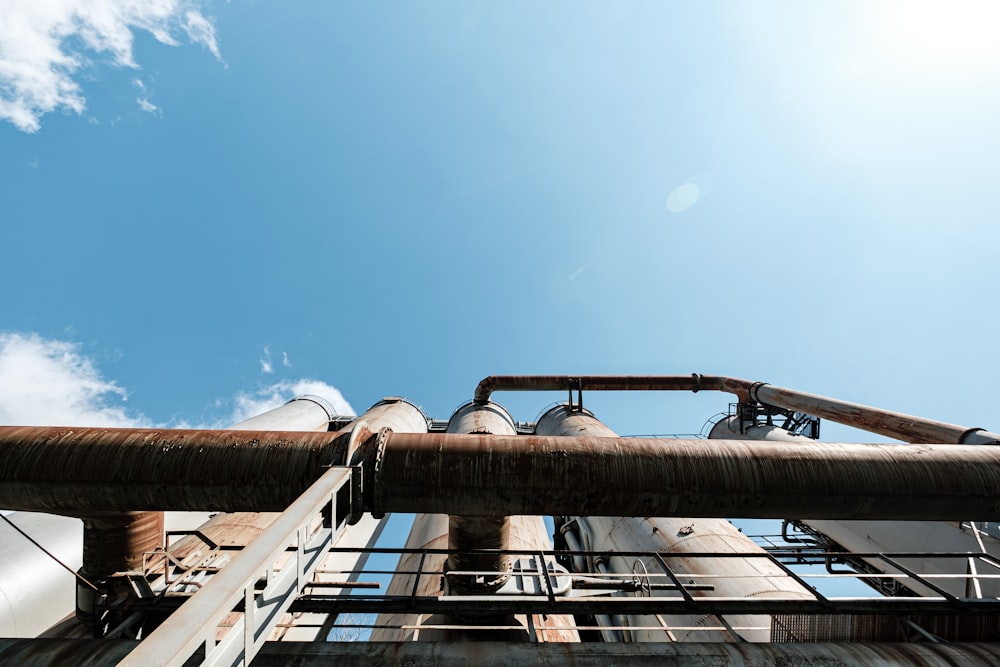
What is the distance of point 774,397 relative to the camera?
15523mm

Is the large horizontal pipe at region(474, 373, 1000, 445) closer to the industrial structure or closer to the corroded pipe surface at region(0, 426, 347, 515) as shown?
the industrial structure

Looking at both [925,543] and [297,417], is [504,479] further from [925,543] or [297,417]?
[297,417]

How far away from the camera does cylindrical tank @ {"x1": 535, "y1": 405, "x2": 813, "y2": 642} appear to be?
17.7 ft

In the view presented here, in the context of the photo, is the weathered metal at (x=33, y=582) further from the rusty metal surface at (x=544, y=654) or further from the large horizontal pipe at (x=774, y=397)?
the large horizontal pipe at (x=774, y=397)

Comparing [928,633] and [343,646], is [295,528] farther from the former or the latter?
[928,633]

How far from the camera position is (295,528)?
293 cm

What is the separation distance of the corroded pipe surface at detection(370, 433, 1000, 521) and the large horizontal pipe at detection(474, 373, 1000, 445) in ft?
19.1

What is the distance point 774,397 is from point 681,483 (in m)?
14.2

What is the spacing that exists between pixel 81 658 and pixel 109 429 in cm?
220

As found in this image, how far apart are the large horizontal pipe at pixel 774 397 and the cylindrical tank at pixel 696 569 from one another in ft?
19.1

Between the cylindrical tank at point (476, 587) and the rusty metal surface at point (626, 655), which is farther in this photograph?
the cylindrical tank at point (476, 587)

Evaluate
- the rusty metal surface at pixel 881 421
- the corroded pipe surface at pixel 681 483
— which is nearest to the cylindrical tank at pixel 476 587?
the corroded pipe surface at pixel 681 483

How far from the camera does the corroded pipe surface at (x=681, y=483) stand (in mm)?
4289

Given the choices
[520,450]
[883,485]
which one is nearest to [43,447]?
[520,450]
